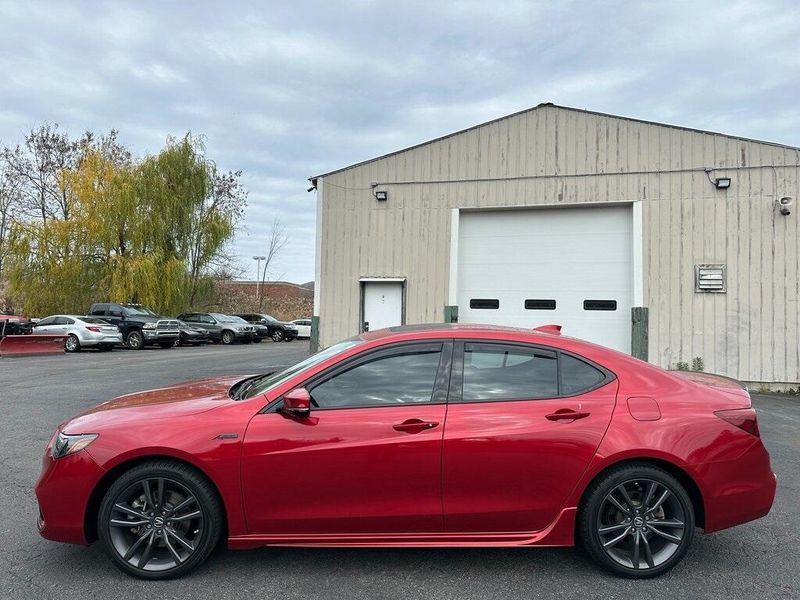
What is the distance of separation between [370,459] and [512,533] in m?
0.93

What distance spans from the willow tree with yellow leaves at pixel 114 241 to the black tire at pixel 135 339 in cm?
466

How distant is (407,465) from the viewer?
2973 millimetres

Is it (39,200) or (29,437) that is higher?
(39,200)

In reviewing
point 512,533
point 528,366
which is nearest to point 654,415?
point 528,366

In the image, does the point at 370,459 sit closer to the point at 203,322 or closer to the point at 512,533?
the point at 512,533

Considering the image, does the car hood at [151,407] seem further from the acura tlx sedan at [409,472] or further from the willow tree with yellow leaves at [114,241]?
the willow tree with yellow leaves at [114,241]

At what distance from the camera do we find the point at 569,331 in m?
10.7

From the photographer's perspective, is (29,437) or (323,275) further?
(323,275)

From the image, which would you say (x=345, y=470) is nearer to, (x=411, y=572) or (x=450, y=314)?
(x=411, y=572)

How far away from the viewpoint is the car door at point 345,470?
2.97 m

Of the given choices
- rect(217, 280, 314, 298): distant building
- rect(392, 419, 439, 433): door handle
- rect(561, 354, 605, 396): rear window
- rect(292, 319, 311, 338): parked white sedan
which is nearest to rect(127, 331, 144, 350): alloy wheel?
rect(292, 319, 311, 338): parked white sedan

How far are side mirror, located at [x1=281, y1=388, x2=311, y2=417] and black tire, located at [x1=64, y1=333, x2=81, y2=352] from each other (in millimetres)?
19203

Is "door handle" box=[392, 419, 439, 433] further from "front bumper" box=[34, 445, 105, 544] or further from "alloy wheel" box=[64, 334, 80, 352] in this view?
"alloy wheel" box=[64, 334, 80, 352]

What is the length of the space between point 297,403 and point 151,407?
3.25 feet
